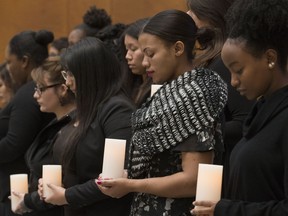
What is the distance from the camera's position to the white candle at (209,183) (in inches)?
85.1

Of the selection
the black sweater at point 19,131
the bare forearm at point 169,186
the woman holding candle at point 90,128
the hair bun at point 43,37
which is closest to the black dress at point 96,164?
the woman holding candle at point 90,128

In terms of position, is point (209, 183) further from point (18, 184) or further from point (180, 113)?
point (18, 184)

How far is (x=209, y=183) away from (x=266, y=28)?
17.9 inches

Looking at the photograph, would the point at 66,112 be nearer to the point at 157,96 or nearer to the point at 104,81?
the point at 104,81

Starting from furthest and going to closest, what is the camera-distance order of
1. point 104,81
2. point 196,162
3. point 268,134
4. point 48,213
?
point 48,213
point 104,81
point 196,162
point 268,134

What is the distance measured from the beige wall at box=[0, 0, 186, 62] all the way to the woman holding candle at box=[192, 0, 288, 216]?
4305 mm

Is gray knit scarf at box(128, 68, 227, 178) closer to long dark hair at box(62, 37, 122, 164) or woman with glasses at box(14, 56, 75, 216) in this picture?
long dark hair at box(62, 37, 122, 164)

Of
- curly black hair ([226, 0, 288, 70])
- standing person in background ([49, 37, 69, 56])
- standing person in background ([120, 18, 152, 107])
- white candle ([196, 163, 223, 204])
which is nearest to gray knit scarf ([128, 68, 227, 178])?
white candle ([196, 163, 223, 204])

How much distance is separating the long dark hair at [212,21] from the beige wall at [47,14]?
3.28 metres

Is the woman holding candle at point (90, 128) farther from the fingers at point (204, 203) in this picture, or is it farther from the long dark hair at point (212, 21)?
the fingers at point (204, 203)

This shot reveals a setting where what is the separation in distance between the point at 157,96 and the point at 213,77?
202mm

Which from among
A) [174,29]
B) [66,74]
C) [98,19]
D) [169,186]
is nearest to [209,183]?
[169,186]

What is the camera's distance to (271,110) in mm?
2080

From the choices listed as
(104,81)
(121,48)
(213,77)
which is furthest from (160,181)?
(121,48)
